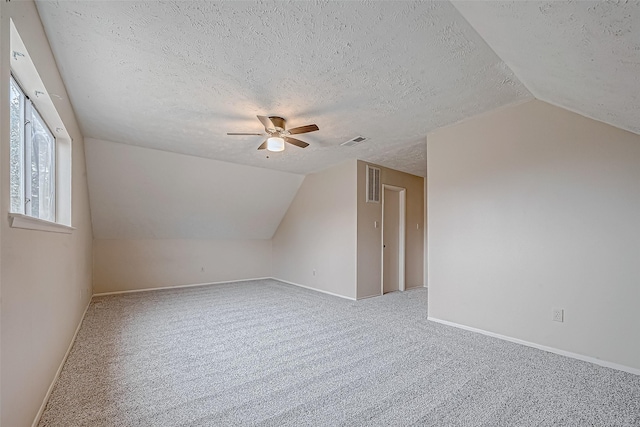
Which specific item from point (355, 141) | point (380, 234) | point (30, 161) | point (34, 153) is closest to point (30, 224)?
point (30, 161)

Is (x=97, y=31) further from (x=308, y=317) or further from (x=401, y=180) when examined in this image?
(x=401, y=180)

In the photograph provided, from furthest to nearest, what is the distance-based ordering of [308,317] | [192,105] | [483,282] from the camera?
[308,317]
[483,282]
[192,105]

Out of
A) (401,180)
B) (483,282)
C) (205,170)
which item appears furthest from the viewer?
(401,180)

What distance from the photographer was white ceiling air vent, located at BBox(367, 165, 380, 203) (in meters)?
5.16

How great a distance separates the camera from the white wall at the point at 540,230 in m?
2.46

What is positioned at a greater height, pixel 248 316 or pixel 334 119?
pixel 334 119

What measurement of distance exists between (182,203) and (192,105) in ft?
9.90

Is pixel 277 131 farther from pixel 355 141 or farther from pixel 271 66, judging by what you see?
pixel 355 141

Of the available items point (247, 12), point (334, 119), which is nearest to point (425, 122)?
point (334, 119)

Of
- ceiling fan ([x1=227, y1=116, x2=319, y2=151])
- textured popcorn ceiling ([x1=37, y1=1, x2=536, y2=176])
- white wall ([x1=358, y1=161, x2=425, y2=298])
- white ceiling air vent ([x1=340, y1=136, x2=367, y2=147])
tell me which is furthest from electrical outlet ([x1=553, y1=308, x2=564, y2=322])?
ceiling fan ([x1=227, y1=116, x2=319, y2=151])

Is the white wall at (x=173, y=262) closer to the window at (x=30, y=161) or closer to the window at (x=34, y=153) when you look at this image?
the window at (x=34, y=153)

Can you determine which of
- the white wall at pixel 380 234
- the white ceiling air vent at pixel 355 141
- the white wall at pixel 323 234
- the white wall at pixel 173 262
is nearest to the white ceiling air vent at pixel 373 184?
the white wall at pixel 380 234

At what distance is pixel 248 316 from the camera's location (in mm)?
3967

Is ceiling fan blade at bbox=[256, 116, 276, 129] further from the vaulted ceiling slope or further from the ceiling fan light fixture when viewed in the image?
the vaulted ceiling slope
